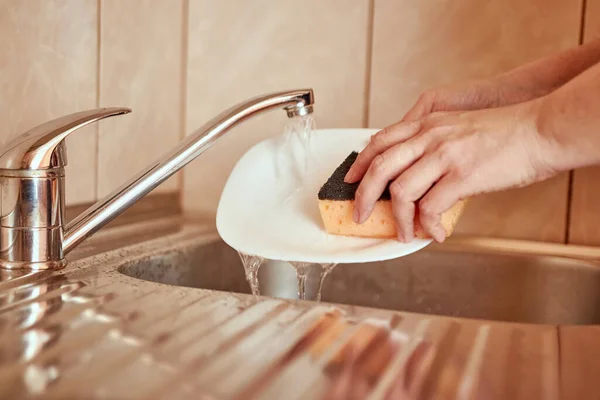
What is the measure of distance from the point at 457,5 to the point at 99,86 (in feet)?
1.56

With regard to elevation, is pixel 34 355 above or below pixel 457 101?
below

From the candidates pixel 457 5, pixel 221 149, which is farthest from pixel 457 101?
pixel 221 149

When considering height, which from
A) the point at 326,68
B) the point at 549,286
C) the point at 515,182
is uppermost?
the point at 326,68

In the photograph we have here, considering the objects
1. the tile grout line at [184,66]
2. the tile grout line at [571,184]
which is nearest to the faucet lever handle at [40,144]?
the tile grout line at [184,66]

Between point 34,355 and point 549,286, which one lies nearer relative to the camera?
point 34,355

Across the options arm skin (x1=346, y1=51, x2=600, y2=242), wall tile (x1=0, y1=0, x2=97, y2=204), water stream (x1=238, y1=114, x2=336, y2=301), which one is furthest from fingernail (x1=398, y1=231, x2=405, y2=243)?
wall tile (x1=0, y1=0, x2=97, y2=204)

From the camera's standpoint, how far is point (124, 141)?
3.04 ft

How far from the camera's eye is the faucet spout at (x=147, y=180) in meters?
0.62

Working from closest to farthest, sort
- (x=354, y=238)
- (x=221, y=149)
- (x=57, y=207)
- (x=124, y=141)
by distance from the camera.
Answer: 1. (x=57, y=207)
2. (x=354, y=238)
3. (x=124, y=141)
4. (x=221, y=149)

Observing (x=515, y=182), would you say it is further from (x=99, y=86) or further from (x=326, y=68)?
(x=99, y=86)

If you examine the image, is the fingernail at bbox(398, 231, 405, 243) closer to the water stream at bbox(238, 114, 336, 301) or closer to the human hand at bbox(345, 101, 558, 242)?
the human hand at bbox(345, 101, 558, 242)

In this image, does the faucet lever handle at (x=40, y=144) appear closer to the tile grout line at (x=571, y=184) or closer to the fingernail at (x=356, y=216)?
the fingernail at (x=356, y=216)

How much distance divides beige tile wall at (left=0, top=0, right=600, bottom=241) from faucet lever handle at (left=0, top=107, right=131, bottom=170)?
0.18 m

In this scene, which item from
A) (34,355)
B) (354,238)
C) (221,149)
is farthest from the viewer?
(221,149)
